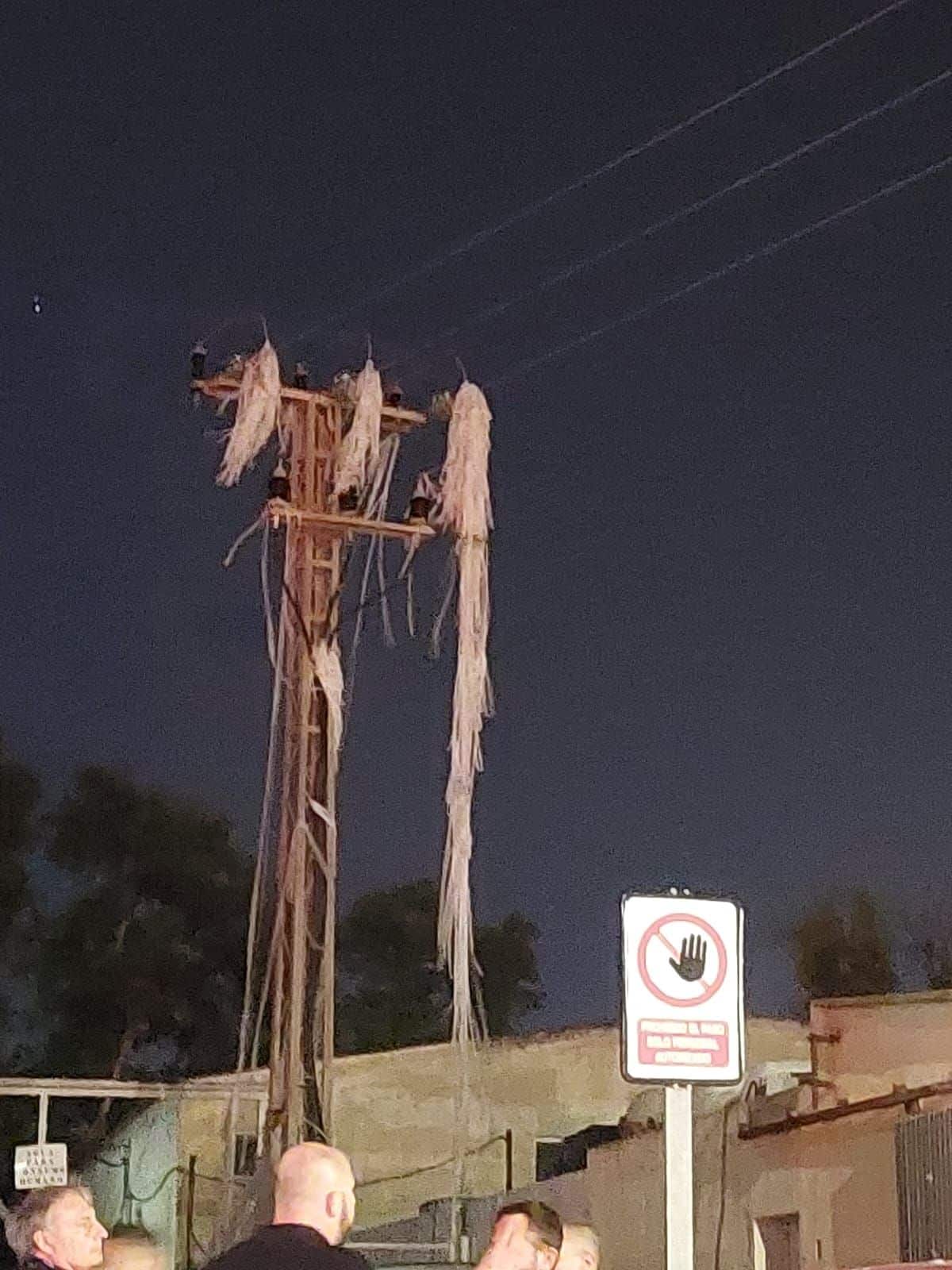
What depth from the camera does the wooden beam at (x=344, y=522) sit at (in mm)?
15266

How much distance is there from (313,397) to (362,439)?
0.53m

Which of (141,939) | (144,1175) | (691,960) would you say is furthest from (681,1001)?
(141,939)

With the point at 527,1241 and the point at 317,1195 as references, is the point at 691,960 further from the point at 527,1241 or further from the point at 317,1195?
the point at 317,1195

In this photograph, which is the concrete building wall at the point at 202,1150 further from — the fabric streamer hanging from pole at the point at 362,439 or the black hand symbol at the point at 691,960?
the black hand symbol at the point at 691,960

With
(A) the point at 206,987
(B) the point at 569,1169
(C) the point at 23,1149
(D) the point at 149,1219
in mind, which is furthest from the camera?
(A) the point at 206,987

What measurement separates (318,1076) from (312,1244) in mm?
9503

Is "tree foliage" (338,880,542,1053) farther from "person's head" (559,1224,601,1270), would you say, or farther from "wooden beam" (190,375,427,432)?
"person's head" (559,1224,601,1270)

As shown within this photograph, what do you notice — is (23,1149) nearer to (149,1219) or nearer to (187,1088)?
(187,1088)

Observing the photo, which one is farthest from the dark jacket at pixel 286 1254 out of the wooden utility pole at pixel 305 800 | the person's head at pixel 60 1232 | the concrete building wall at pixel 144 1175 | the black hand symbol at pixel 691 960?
the concrete building wall at pixel 144 1175

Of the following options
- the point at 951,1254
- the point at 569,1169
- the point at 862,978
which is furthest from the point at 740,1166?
the point at 862,978

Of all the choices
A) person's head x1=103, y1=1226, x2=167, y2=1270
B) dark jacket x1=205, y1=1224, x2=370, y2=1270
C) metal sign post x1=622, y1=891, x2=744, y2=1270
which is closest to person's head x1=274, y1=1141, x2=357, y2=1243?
dark jacket x1=205, y1=1224, x2=370, y2=1270

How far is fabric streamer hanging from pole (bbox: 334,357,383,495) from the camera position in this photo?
15727 millimetres

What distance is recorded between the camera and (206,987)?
46719 mm

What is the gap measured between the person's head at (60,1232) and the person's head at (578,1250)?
1641 mm
